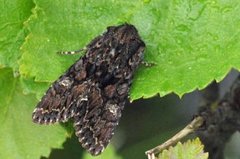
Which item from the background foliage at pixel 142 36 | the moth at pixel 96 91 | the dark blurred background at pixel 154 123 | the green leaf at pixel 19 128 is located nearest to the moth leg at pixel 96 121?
the moth at pixel 96 91

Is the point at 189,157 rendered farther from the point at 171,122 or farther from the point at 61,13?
the point at 171,122

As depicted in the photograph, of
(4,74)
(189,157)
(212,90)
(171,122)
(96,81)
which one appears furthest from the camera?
(171,122)

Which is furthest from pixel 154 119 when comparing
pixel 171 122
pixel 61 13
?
pixel 61 13

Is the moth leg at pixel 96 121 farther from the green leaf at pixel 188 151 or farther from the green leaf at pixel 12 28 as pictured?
the green leaf at pixel 188 151

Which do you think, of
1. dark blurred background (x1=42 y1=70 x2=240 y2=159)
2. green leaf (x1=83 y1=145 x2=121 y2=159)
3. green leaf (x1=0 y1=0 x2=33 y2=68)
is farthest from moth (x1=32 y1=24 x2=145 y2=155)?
dark blurred background (x1=42 y1=70 x2=240 y2=159)

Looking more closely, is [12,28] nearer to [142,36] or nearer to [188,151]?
[142,36]

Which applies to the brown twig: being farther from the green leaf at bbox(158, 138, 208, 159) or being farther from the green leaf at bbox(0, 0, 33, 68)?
the green leaf at bbox(0, 0, 33, 68)

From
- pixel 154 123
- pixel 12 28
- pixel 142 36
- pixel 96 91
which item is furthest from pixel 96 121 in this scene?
pixel 154 123
